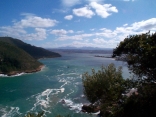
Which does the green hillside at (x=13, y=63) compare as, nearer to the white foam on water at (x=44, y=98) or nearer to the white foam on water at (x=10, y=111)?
the white foam on water at (x=44, y=98)

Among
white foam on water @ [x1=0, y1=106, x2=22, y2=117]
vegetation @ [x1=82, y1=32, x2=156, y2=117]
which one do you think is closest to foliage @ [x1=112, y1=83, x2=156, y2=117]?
vegetation @ [x1=82, y1=32, x2=156, y2=117]

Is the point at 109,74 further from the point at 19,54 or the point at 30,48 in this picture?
the point at 30,48

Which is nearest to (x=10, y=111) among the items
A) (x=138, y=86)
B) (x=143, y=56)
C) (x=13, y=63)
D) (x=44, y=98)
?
(x=44, y=98)

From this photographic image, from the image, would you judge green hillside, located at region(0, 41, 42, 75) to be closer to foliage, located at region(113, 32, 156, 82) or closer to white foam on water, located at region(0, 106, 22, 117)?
white foam on water, located at region(0, 106, 22, 117)

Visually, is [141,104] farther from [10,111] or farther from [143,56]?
[10,111]

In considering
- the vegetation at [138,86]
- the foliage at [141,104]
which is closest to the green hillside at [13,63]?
the vegetation at [138,86]

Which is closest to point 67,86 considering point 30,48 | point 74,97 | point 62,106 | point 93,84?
point 74,97
